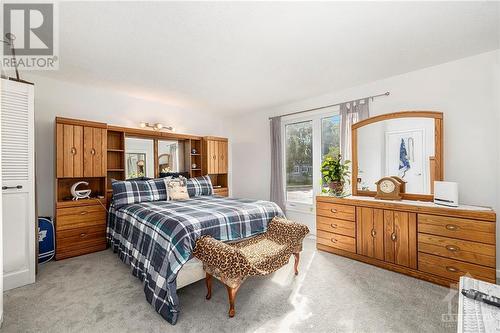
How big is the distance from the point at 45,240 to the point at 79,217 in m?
0.43

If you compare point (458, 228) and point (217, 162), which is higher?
point (217, 162)

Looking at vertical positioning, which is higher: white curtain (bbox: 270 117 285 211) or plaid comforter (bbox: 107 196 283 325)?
white curtain (bbox: 270 117 285 211)

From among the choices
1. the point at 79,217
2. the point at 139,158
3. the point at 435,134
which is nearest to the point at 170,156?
the point at 139,158

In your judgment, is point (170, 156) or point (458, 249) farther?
point (170, 156)

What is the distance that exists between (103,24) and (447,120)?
153 inches

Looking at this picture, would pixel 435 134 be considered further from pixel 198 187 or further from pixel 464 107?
pixel 198 187

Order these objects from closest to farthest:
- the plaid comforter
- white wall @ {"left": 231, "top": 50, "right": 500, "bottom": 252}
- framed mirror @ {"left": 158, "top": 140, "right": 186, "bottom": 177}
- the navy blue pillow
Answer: the plaid comforter
white wall @ {"left": 231, "top": 50, "right": 500, "bottom": 252}
the navy blue pillow
framed mirror @ {"left": 158, "top": 140, "right": 186, "bottom": 177}

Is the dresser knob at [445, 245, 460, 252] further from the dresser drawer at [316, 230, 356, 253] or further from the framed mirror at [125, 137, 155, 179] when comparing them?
the framed mirror at [125, 137, 155, 179]

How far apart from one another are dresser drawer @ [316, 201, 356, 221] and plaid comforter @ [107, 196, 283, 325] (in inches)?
32.6

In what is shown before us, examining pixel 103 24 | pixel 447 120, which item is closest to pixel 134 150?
pixel 103 24

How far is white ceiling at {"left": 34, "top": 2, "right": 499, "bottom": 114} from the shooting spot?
1748 millimetres

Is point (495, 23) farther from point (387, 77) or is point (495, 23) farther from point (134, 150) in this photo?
point (134, 150)

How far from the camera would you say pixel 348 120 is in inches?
136

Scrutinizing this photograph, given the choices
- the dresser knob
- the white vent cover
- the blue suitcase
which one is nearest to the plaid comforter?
the blue suitcase
